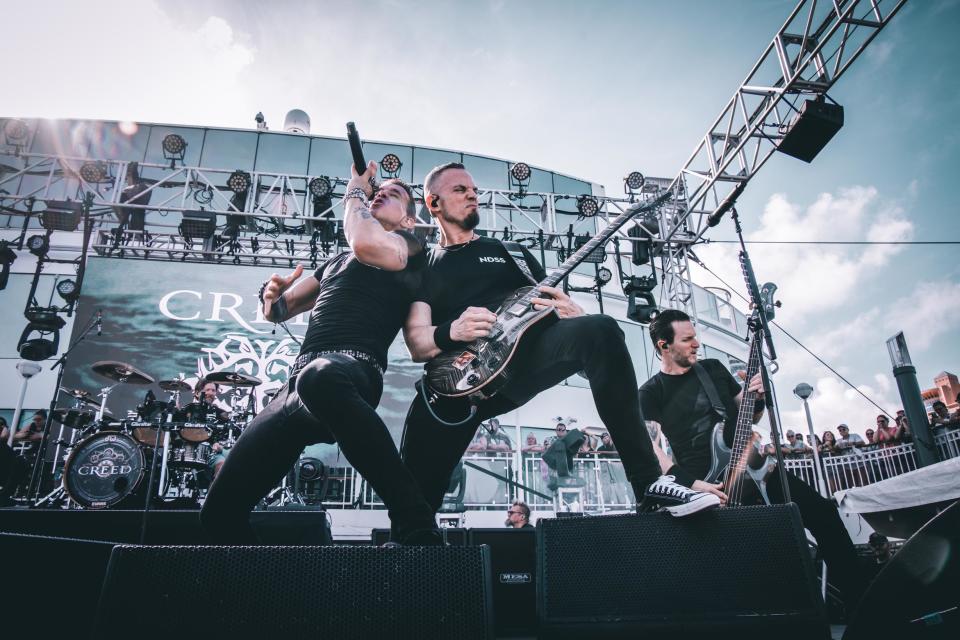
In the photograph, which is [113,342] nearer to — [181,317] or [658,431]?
[181,317]

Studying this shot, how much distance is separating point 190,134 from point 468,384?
1681 cm

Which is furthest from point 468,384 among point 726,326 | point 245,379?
point 726,326

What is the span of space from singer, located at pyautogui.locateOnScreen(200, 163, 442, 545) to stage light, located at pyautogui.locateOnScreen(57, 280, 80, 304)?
1047 cm

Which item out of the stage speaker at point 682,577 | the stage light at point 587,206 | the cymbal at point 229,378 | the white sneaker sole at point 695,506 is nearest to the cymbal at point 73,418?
the cymbal at point 229,378

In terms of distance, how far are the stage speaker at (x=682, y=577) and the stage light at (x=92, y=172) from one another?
38.2 ft

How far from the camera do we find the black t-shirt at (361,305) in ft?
7.73

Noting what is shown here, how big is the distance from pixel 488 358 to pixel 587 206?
9418mm

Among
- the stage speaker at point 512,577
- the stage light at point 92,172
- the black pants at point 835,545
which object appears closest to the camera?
the black pants at point 835,545

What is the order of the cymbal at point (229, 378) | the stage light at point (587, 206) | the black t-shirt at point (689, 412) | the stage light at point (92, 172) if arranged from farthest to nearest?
the stage light at point (587, 206) < the stage light at point (92, 172) < the cymbal at point (229, 378) < the black t-shirt at point (689, 412)

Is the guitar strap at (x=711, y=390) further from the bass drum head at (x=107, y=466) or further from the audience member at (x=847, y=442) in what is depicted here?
the audience member at (x=847, y=442)

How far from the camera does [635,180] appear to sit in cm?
1157

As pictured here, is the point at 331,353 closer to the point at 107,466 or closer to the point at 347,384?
the point at 347,384

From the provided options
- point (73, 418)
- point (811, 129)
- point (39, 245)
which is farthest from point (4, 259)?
point (811, 129)

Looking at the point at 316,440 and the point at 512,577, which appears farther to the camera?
the point at 512,577
